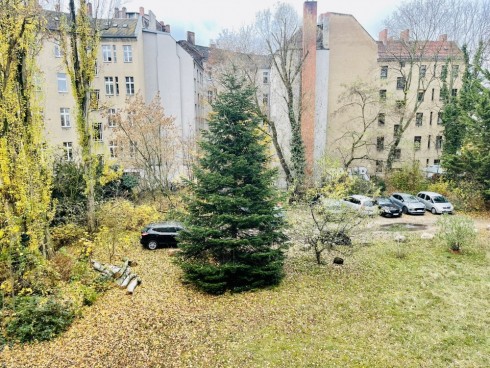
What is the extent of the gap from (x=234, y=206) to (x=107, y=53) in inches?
1103

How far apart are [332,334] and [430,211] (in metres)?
21.4

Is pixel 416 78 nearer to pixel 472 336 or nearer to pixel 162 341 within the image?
pixel 472 336

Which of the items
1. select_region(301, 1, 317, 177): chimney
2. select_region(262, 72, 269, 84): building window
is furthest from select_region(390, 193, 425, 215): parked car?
select_region(262, 72, 269, 84): building window

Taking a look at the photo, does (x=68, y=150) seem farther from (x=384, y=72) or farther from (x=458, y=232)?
(x=384, y=72)

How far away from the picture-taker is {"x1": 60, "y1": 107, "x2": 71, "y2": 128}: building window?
3322cm

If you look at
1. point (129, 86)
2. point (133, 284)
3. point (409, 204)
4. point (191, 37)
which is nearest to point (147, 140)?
point (129, 86)

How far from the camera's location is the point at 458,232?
723 inches

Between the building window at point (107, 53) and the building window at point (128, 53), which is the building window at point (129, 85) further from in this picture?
the building window at point (107, 53)

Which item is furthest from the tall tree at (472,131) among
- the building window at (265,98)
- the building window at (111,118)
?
the building window at (111,118)

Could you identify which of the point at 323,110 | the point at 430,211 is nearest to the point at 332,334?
the point at 430,211

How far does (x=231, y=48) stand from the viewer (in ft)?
113

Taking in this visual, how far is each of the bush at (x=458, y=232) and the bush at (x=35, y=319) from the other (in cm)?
1920

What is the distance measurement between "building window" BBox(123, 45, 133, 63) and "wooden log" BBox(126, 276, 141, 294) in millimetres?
26622

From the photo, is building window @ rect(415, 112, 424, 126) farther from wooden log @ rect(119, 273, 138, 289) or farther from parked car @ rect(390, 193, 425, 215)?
wooden log @ rect(119, 273, 138, 289)
